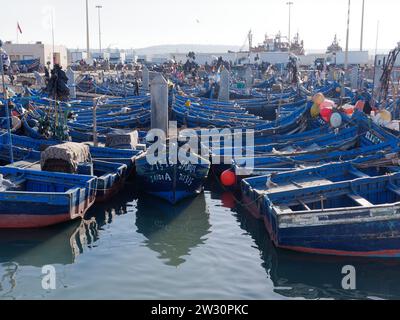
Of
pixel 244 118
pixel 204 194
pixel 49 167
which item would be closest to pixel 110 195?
pixel 49 167

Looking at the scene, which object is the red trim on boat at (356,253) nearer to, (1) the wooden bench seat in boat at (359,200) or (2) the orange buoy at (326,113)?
(1) the wooden bench seat in boat at (359,200)

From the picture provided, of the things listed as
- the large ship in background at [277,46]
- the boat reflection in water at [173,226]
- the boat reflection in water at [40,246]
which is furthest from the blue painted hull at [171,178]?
the large ship in background at [277,46]

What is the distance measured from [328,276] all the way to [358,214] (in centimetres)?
148

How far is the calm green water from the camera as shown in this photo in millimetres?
9789

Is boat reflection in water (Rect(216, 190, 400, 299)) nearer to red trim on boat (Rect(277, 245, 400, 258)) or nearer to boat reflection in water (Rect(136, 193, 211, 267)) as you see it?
red trim on boat (Rect(277, 245, 400, 258))

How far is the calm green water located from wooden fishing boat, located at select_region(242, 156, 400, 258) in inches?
Result: 14.3

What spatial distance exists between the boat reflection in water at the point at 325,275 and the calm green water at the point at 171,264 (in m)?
0.02

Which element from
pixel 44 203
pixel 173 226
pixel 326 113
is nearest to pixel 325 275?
pixel 173 226

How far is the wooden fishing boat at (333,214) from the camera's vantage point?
10602mm

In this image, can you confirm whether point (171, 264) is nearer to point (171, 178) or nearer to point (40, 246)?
point (40, 246)

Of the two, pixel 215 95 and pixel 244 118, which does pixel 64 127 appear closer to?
pixel 244 118

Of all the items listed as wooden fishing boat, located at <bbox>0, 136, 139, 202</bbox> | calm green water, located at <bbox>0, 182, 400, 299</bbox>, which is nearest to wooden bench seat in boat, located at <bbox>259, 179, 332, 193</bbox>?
calm green water, located at <bbox>0, 182, 400, 299</bbox>

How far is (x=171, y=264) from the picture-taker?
1104 centimetres
